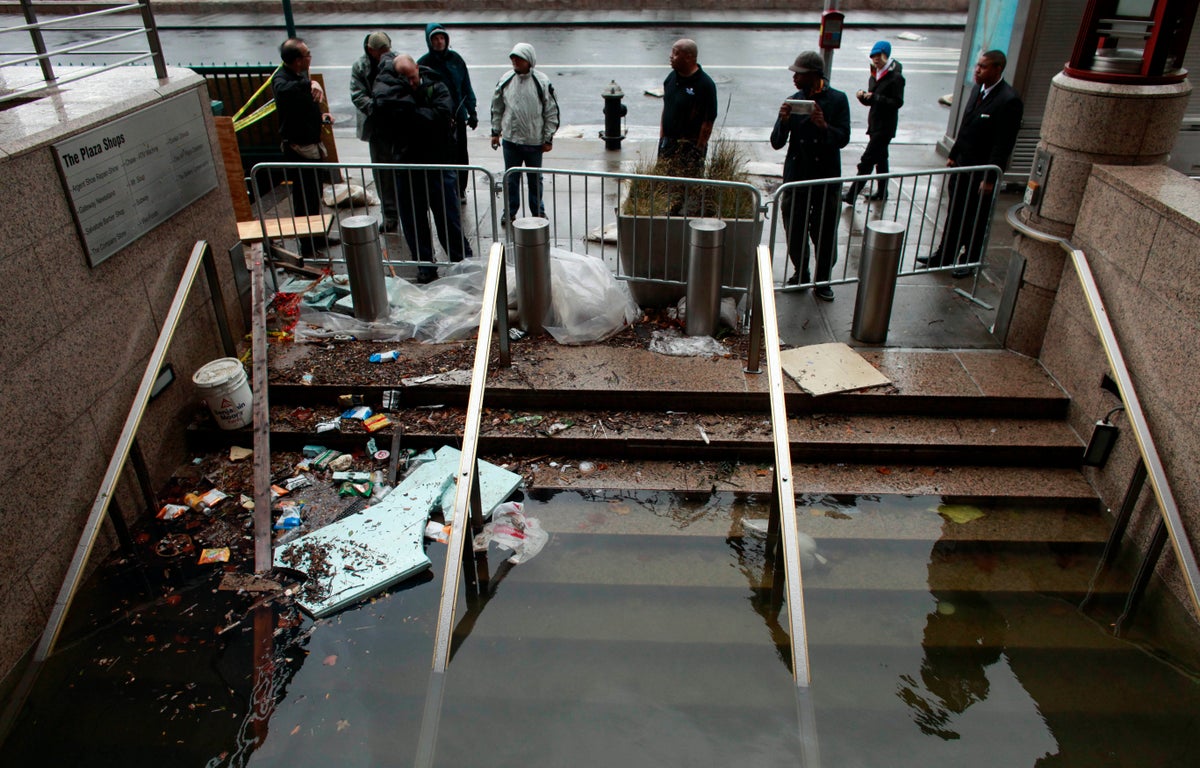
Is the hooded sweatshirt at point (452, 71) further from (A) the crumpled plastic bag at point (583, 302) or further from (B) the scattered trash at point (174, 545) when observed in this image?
(B) the scattered trash at point (174, 545)

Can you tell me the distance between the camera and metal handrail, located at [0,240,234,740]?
13.0ft

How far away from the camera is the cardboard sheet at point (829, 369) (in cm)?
582

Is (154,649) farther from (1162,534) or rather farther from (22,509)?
(1162,534)

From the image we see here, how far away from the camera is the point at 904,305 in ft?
23.5

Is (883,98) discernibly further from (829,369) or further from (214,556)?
(214,556)

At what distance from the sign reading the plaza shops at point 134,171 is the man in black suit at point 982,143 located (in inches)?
237

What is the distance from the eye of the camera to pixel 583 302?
21.7ft

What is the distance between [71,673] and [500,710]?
2.19 metres

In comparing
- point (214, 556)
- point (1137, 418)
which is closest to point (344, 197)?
point (214, 556)

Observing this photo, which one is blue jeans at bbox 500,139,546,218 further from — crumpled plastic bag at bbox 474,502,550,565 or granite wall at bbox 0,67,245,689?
crumpled plastic bag at bbox 474,502,550,565

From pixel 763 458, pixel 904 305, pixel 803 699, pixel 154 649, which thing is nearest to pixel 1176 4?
pixel 904 305

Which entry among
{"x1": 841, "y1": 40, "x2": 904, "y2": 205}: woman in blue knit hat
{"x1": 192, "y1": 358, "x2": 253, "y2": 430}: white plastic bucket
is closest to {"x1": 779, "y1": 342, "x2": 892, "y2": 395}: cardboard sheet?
{"x1": 841, "y1": 40, "x2": 904, "y2": 205}: woman in blue knit hat

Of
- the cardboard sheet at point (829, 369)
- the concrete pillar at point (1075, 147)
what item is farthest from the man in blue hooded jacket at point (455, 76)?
the concrete pillar at point (1075, 147)

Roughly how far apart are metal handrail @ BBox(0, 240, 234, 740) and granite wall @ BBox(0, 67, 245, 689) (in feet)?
0.34
